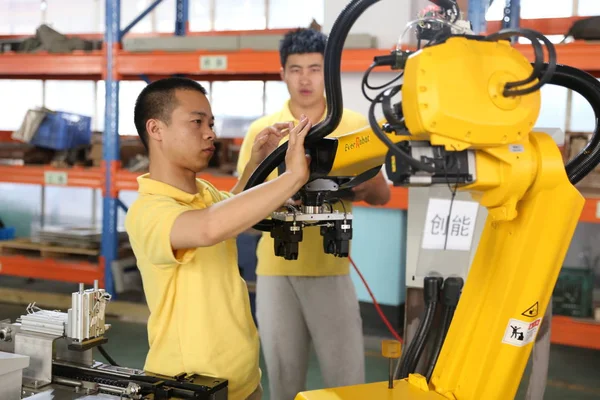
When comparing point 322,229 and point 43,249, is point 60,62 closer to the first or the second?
point 43,249

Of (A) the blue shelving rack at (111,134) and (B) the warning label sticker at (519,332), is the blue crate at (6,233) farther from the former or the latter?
(B) the warning label sticker at (519,332)

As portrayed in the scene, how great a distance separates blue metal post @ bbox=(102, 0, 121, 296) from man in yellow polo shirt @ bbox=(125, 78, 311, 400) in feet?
11.2

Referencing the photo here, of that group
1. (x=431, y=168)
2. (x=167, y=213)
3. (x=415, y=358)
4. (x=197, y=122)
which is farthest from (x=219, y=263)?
(x=431, y=168)

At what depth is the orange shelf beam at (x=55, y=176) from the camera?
16.9ft

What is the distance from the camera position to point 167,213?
61.2 inches

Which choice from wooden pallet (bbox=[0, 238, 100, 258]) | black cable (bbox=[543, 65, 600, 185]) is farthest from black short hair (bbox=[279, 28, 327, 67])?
wooden pallet (bbox=[0, 238, 100, 258])

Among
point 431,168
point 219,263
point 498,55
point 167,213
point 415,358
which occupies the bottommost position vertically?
point 415,358

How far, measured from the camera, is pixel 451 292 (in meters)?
2.18

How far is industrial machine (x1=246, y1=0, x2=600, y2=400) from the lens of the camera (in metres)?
1.13

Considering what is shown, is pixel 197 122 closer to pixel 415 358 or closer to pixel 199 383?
pixel 199 383

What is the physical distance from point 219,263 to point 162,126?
40cm

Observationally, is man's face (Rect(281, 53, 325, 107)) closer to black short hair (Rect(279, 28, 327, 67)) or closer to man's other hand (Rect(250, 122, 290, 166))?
black short hair (Rect(279, 28, 327, 67))

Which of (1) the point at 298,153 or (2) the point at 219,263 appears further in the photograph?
(2) the point at 219,263

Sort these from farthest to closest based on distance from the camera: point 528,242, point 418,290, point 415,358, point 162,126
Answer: point 418,290
point 415,358
point 162,126
point 528,242
